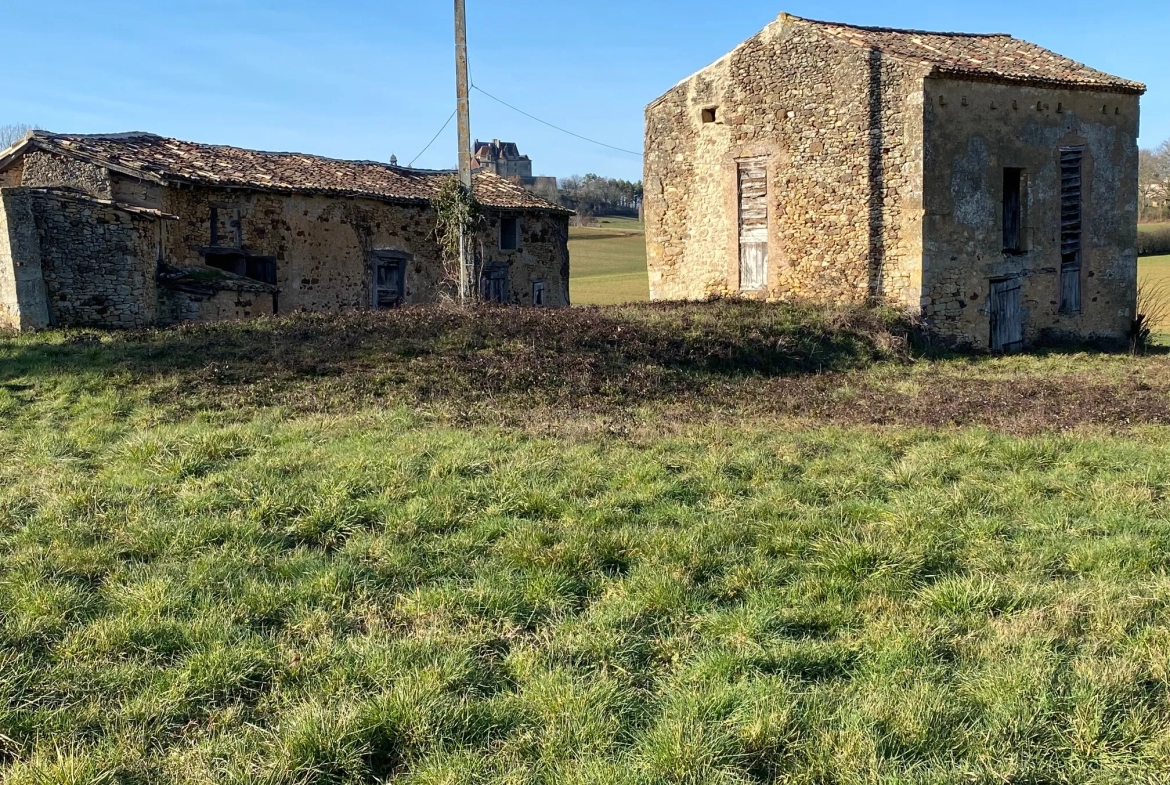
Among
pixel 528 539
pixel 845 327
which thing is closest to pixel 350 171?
pixel 845 327

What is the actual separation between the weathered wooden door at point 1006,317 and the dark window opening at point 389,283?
12838 millimetres

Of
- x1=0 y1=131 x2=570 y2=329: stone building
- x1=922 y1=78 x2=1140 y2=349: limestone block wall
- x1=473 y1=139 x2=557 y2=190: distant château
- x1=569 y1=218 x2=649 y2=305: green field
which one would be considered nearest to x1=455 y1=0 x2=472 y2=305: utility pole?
x1=0 y1=131 x2=570 y2=329: stone building

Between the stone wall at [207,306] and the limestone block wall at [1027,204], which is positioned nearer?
the limestone block wall at [1027,204]

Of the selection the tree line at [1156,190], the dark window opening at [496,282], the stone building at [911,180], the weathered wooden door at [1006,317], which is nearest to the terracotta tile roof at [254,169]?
the dark window opening at [496,282]

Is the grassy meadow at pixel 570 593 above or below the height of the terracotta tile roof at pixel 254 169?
below

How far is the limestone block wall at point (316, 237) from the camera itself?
1755cm

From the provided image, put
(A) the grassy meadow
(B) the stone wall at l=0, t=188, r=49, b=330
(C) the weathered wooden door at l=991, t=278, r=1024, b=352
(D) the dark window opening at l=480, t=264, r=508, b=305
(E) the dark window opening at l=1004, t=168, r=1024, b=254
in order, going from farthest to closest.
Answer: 1. (D) the dark window opening at l=480, t=264, r=508, b=305
2. (E) the dark window opening at l=1004, t=168, r=1024, b=254
3. (C) the weathered wooden door at l=991, t=278, r=1024, b=352
4. (B) the stone wall at l=0, t=188, r=49, b=330
5. (A) the grassy meadow

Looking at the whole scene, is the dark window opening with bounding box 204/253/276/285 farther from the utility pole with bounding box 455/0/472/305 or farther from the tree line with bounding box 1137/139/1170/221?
the tree line with bounding box 1137/139/1170/221

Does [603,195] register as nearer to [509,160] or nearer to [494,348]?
[509,160]

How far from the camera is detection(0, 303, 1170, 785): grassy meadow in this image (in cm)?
309

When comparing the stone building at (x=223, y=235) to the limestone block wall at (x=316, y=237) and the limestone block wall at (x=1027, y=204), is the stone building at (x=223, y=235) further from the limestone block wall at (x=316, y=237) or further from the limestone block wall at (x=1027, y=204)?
the limestone block wall at (x=1027, y=204)

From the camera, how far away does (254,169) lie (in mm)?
19031

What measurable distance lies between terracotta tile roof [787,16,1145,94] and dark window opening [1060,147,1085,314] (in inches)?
52.5

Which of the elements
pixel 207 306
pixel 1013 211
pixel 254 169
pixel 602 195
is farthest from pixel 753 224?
pixel 602 195
